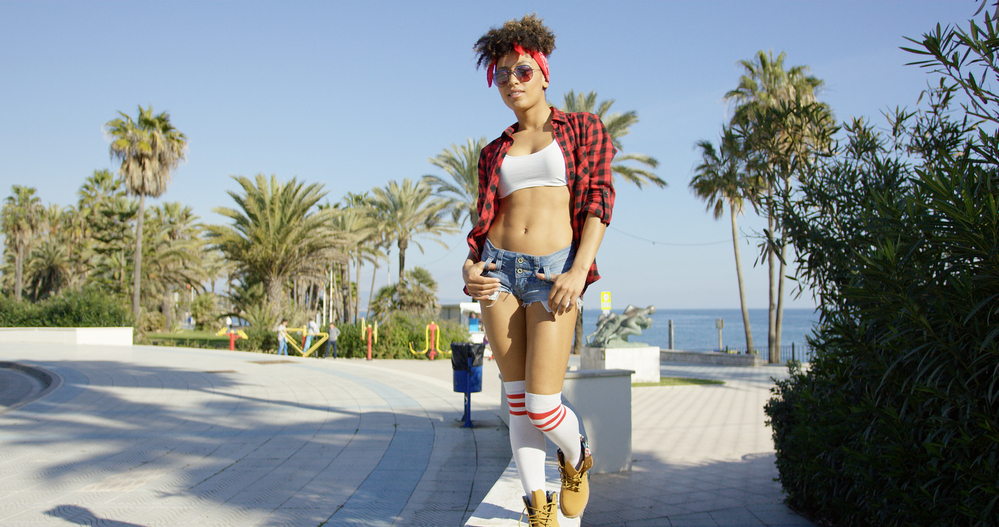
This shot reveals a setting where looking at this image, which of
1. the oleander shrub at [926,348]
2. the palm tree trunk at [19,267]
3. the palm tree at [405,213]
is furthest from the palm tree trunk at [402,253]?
the oleander shrub at [926,348]

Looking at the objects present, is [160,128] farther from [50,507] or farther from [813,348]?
[813,348]

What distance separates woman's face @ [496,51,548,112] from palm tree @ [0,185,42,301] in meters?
52.8

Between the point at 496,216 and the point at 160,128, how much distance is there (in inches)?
1139

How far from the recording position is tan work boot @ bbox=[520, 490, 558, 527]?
2.54 metres

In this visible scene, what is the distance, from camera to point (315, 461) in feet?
18.3

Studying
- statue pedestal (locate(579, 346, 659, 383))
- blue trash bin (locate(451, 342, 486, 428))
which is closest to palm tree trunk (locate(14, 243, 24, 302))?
statue pedestal (locate(579, 346, 659, 383))

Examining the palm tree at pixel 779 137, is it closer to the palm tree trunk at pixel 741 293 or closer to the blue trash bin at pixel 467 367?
the blue trash bin at pixel 467 367

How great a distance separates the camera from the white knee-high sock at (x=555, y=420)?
238 cm

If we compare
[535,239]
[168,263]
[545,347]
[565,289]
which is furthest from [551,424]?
[168,263]

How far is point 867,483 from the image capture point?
3.33m

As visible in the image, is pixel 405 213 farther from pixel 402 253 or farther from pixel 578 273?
pixel 578 273

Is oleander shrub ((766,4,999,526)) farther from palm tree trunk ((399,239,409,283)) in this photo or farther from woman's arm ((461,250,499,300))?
palm tree trunk ((399,239,409,283))

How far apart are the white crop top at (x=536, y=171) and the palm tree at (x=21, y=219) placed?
2078 inches

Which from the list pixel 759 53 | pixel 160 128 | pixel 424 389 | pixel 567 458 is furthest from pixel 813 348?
pixel 160 128
